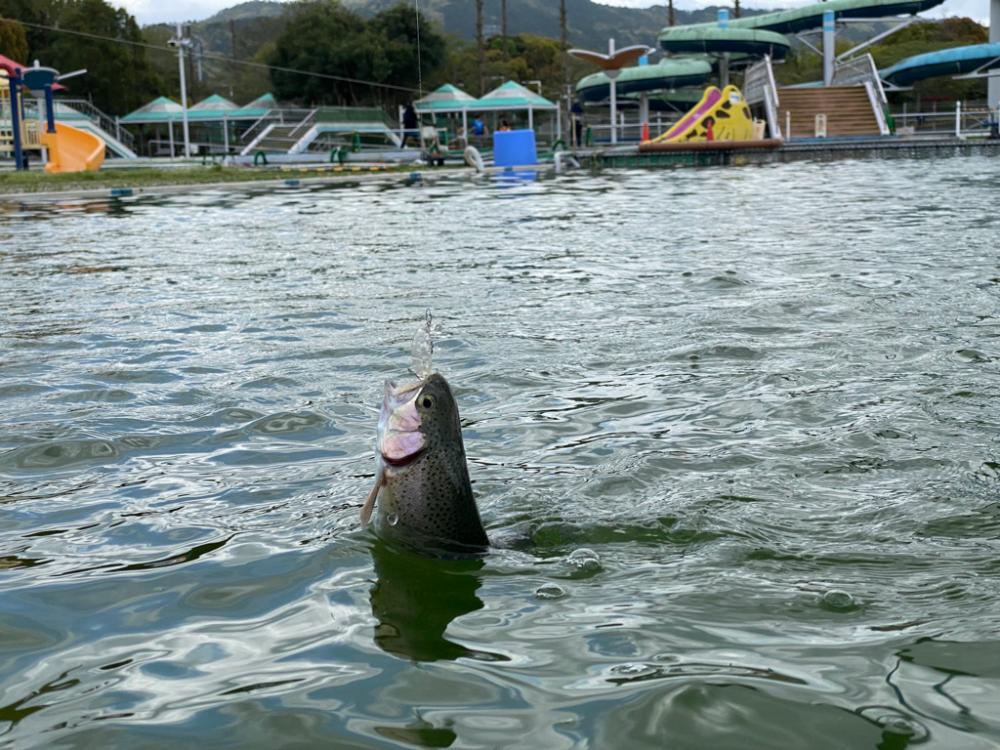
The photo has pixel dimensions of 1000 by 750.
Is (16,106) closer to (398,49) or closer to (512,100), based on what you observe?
(512,100)

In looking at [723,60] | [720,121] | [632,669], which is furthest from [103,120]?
[632,669]

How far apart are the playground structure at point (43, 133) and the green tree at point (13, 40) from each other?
25.0 meters

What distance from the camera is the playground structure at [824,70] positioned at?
43.8 metres

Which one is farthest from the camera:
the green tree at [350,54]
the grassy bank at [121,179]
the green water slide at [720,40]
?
the green tree at [350,54]

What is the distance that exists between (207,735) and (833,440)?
132 inches

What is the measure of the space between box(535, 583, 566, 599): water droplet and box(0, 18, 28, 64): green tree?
2564 inches

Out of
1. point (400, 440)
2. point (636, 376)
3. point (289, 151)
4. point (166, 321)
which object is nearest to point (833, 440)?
point (636, 376)

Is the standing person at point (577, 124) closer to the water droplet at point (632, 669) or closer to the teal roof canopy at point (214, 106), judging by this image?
the teal roof canopy at point (214, 106)

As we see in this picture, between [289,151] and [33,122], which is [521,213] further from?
[289,151]

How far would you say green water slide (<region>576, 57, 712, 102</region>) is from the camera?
52.8 m

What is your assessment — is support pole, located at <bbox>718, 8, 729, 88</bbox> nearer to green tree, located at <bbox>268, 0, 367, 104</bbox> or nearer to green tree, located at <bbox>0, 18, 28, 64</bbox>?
green tree, located at <bbox>268, 0, 367, 104</bbox>

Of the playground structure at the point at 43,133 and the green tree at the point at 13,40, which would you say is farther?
the green tree at the point at 13,40

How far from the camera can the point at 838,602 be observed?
10.9ft

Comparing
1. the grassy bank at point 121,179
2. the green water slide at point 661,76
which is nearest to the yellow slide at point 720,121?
the grassy bank at point 121,179
